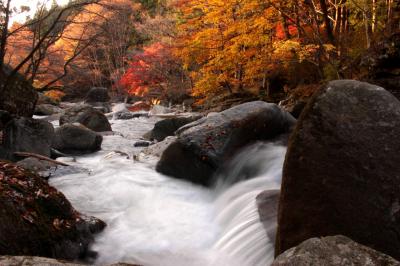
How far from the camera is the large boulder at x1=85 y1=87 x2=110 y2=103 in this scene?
35.0m

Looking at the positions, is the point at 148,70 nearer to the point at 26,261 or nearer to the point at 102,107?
the point at 102,107

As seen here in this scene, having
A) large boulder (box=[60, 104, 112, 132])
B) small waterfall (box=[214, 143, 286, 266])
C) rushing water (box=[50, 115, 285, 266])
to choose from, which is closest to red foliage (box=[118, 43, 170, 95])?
large boulder (box=[60, 104, 112, 132])

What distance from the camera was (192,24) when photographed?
61.0 feet

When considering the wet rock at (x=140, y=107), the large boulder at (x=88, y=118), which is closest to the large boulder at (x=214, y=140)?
the large boulder at (x=88, y=118)

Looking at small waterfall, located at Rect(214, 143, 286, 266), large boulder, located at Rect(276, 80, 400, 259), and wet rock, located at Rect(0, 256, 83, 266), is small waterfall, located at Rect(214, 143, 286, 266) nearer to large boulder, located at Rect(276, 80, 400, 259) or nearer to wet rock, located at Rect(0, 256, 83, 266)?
large boulder, located at Rect(276, 80, 400, 259)

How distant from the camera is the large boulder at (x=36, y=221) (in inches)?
147

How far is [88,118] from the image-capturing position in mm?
15727

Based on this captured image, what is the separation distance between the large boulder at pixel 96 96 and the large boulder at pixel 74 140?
24009 mm

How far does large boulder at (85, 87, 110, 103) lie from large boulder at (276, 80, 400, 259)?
109 feet

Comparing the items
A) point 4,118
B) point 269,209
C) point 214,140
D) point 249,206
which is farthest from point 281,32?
point 269,209

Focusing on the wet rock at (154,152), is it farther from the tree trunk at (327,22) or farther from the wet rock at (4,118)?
the tree trunk at (327,22)

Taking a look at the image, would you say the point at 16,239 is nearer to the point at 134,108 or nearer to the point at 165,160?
the point at 165,160

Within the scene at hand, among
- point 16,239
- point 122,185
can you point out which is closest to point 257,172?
point 122,185

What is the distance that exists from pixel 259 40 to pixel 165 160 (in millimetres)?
8349
